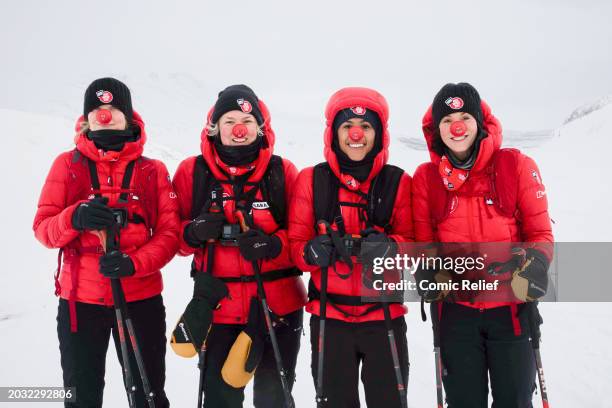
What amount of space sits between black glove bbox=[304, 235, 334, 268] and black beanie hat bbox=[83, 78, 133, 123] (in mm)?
1814

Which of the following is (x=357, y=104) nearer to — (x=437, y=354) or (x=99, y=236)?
(x=437, y=354)

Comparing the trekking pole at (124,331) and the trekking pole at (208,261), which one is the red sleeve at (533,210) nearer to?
the trekking pole at (208,261)

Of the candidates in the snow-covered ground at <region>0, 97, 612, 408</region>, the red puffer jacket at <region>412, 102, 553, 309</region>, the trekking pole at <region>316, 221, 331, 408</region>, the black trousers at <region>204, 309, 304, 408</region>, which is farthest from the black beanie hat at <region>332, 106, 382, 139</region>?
the snow-covered ground at <region>0, 97, 612, 408</region>

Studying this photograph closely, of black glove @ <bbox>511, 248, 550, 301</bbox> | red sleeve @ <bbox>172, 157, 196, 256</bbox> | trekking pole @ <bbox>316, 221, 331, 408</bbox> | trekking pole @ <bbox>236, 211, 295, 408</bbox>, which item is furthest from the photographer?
red sleeve @ <bbox>172, 157, 196, 256</bbox>

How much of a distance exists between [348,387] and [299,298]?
763 millimetres

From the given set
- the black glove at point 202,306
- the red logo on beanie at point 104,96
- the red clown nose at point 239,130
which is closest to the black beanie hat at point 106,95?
the red logo on beanie at point 104,96

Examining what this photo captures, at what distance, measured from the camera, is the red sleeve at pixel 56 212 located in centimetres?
318

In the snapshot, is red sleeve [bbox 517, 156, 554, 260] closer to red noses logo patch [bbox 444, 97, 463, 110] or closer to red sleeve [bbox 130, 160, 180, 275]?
red noses logo patch [bbox 444, 97, 463, 110]

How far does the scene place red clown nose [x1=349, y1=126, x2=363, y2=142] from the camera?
3.33 metres

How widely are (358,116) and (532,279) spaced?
162 cm

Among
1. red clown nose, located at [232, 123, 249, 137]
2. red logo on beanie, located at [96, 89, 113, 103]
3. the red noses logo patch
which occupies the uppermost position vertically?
red logo on beanie, located at [96, 89, 113, 103]

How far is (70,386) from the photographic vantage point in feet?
10.7

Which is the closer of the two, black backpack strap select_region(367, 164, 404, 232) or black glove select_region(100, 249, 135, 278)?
black glove select_region(100, 249, 135, 278)

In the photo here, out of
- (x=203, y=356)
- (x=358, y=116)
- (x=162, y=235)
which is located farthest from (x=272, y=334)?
(x=358, y=116)
